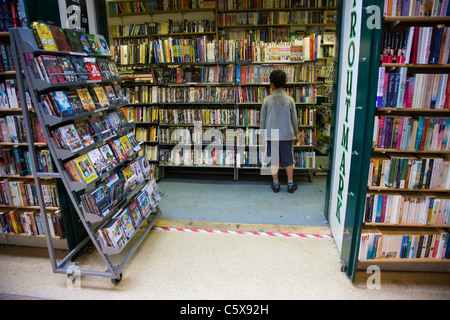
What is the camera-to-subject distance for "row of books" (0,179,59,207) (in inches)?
98.7

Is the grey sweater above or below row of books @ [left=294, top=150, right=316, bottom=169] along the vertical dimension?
above

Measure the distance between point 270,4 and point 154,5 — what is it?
245cm

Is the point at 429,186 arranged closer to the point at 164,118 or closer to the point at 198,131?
the point at 198,131

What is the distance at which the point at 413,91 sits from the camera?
Result: 6.73 ft

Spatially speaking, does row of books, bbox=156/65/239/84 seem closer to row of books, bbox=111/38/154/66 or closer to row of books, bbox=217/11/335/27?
row of books, bbox=111/38/154/66

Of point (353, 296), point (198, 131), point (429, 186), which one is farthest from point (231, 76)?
point (353, 296)

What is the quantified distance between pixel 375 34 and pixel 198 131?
2897 millimetres

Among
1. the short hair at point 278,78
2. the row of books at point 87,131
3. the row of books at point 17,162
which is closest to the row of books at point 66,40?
the row of books at point 87,131

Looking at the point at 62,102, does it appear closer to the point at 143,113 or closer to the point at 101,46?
the point at 101,46

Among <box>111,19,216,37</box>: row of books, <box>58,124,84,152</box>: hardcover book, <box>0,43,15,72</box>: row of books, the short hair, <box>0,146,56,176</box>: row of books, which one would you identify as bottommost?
<box>0,146,56,176</box>: row of books

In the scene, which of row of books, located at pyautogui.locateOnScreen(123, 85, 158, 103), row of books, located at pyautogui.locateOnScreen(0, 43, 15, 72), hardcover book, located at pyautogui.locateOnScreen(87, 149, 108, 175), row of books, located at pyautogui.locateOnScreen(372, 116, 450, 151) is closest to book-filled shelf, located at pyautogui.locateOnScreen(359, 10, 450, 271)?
row of books, located at pyautogui.locateOnScreen(372, 116, 450, 151)

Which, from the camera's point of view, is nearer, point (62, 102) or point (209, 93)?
point (62, 102)

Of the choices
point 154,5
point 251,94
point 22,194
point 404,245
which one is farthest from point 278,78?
point 154,5

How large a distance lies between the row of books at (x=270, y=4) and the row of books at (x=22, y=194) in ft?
17.0
